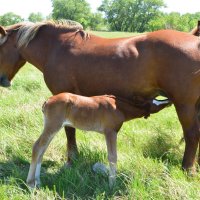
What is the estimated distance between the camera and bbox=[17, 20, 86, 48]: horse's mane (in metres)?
4.64

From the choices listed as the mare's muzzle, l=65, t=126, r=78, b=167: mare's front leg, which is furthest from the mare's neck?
l=65, t=126, r=78, b=167: mare's front leg

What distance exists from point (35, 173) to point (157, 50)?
6.20 feet

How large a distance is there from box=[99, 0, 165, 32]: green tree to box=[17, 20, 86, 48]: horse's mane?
8131 centimetres

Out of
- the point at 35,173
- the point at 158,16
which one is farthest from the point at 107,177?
the point at 158,16

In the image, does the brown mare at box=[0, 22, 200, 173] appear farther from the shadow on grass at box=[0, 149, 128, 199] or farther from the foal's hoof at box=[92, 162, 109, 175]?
the foal's hoof at box=[92, 162, 109, 175]

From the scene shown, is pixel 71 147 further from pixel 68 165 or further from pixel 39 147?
pixel 39 147

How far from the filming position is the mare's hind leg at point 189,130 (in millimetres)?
3703

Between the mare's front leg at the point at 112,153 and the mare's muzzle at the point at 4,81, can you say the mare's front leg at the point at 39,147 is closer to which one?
the mare's front leg at the point at 112,153

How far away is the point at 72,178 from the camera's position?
3812 millimetres

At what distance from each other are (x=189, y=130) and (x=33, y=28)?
2.42 m

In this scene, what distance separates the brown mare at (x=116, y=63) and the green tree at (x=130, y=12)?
81445 millimetres

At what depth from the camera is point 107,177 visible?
12.7ft

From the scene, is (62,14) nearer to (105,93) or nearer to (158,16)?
(158,16)

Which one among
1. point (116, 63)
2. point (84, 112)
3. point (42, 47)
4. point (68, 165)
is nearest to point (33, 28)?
point (42, 47)
